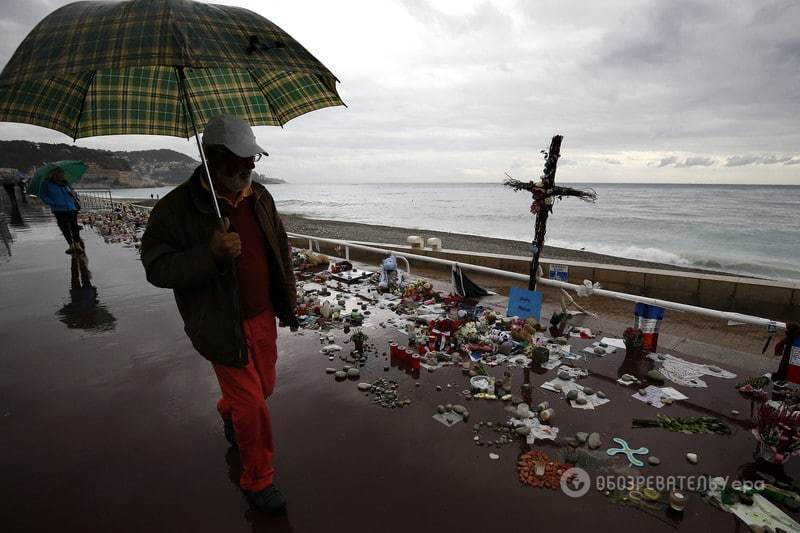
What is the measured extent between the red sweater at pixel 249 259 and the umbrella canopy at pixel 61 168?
31.5ft

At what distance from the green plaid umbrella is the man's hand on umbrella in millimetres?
608

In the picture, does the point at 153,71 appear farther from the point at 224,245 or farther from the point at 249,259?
the point at 224,245

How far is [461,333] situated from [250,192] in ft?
11.2

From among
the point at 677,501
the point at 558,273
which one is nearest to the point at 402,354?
the point at 558,273

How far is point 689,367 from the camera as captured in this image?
420cm

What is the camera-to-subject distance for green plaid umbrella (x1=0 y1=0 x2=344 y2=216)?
74.9 inches

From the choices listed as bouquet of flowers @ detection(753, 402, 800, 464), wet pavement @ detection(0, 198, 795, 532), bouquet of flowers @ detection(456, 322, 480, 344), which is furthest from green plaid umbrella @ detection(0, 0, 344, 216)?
bouquet of flowers @ detection(753, 402, 800, 464)

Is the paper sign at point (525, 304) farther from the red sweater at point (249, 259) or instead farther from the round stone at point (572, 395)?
the red sweater at point (249, 259)

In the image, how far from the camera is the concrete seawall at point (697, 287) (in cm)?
735

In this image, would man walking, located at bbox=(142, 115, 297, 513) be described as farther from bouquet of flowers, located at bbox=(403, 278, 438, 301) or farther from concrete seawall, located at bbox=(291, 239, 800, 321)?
concrete seawall, located at bbox=(291, 239, 800, 321)

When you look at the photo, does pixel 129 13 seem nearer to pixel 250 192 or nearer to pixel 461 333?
pixel 250 192

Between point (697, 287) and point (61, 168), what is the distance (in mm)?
14962

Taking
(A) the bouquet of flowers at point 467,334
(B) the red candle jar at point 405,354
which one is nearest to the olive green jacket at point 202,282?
(B) the red candle jar at point 405,354

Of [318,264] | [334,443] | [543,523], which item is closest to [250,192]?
[334,443]
